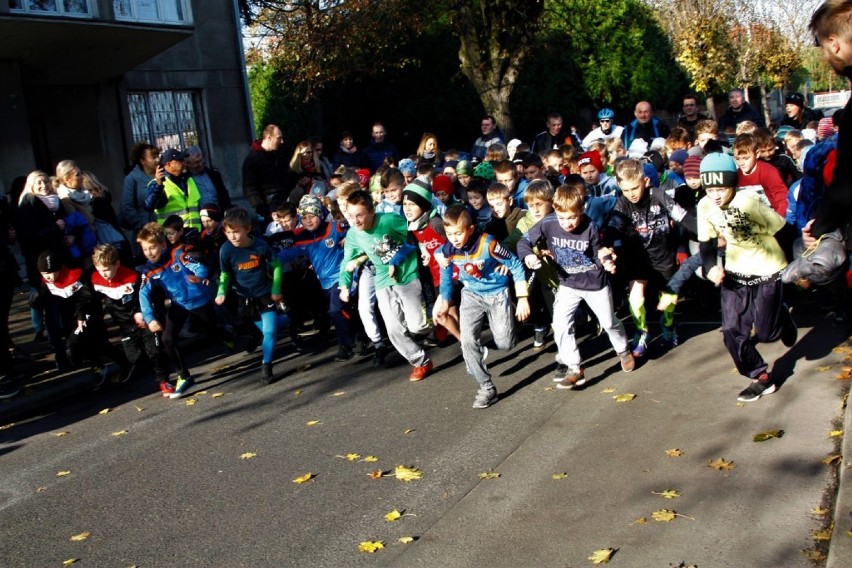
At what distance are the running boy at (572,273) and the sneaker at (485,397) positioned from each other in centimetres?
58

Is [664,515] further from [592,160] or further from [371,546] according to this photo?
[592,160]

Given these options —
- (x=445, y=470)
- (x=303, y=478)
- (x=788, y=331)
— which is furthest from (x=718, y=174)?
(x=303, y=478)

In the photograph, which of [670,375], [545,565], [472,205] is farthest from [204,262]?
[545,565]

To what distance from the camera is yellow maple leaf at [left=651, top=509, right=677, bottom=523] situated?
4914 mm

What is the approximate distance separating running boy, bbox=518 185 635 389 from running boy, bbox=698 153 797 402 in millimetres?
954

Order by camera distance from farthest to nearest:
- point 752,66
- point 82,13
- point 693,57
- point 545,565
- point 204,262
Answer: point 752,66
point 693,57
point 82,13
point 204,262
point 545,565

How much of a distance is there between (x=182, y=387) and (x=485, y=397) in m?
2.90

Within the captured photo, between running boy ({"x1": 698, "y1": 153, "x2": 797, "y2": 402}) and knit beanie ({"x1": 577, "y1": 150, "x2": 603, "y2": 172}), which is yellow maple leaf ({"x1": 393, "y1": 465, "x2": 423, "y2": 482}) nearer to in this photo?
running boy ({"x1": 698, "y1": 153, "x2": 797, "y2": 402})

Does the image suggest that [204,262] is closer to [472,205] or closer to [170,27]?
[472,205]

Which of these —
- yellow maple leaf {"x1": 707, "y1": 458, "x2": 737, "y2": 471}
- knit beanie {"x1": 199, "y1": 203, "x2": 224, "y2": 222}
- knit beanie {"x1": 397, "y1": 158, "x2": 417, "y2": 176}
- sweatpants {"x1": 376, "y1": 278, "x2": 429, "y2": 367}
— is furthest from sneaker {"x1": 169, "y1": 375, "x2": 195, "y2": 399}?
yellow maple leaf {"x1": 707, "y1": 458, "x2": 737, "y2": 471}

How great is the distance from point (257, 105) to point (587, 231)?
20472 mm

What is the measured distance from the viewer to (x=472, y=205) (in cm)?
973

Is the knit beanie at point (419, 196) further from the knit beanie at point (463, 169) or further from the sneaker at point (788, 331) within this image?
the sneaker at point (788, 331)

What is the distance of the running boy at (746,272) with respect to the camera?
21.8 feet
